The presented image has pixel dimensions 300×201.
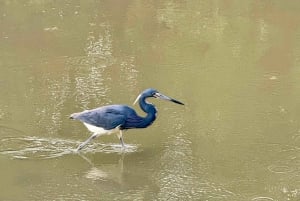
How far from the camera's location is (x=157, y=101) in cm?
923

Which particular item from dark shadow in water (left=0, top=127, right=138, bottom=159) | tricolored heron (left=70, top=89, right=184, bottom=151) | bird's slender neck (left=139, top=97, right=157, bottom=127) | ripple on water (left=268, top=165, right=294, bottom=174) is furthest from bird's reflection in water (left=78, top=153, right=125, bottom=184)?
ripple on water (left=268, top=165, right=294, bottom=174)

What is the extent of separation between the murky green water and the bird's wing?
1.22 ft

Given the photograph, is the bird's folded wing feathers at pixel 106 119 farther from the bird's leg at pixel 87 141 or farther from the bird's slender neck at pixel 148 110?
the bird's slender neck at pixel 148 110

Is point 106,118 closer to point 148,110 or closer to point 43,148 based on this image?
point 148,110

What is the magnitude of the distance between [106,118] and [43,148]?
0.87 metres

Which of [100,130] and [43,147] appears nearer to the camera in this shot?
[100,130]

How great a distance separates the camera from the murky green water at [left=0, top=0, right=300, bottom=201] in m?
7.13

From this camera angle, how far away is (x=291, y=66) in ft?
34.6

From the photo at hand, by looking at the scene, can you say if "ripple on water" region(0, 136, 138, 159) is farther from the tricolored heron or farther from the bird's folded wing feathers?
the bird's folded wing feathers

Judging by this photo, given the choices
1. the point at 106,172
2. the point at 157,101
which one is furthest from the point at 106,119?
the point at 157,101

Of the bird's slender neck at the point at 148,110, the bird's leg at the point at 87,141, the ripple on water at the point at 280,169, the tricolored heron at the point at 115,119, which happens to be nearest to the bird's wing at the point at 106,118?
the tricolored heron at the point at 115,119

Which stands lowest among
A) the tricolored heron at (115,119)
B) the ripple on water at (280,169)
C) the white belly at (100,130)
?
the ripple on water at (280,169)

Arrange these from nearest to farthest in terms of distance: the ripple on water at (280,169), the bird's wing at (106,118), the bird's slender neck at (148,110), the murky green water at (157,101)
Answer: the murky green water at (157,101) → the ripple on water at (280,169) → the bird's wing at (106,118) → the bird's slender neck at (148,110)

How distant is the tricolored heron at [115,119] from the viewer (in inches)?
298
